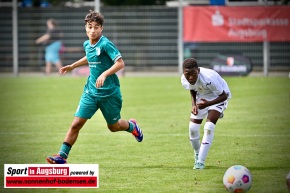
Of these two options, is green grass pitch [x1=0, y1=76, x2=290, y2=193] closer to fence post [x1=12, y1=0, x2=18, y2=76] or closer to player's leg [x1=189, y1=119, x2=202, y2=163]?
player's leg [x1=189, y1=119, x2=202, y2=163]

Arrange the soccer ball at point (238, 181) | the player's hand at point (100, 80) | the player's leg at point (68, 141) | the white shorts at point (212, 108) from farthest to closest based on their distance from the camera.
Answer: the white shorts at point (212, 108)
the player's leg at point (68, 141)
the player's hand at point (100, 80)
the soccer ball at point (238, 181)

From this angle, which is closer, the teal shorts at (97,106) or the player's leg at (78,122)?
the player's leg at (78,122)

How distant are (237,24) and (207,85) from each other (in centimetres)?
2065

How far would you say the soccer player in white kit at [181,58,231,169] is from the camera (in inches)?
448

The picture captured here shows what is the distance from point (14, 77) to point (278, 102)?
47.8 feet

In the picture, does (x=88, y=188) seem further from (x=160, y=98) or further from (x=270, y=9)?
(x=270, y=9)

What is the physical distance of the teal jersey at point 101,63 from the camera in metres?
11.4

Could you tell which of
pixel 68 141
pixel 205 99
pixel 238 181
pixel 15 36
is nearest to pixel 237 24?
pixel 15 36

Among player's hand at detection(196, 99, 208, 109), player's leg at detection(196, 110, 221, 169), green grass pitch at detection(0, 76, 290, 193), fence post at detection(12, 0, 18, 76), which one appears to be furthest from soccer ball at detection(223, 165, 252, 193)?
fence post at detection(12, 0, 18, 76)

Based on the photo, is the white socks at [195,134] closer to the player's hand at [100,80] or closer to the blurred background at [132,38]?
the player's hand at [100,80]

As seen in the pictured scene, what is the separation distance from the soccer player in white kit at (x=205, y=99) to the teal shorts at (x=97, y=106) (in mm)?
998

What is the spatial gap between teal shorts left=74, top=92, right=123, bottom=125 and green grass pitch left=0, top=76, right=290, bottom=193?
2.51 ft

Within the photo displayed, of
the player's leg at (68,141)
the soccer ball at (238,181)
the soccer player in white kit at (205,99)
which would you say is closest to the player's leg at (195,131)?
the soccer player in white kit at (205,99)

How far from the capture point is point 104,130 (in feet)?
55.0
